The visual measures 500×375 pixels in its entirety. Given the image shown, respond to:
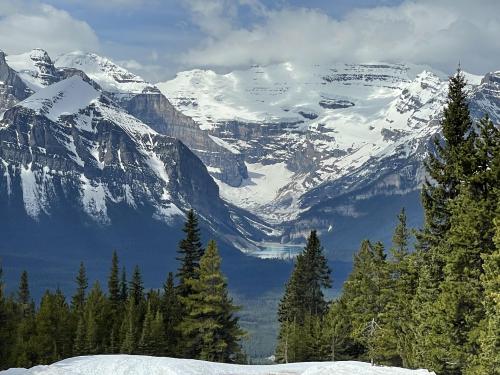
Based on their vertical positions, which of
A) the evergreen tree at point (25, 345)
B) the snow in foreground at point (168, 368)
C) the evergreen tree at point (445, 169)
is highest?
the evergreen tree at point (445, 169)

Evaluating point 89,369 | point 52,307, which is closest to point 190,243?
point 52,307

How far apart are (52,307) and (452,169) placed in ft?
218

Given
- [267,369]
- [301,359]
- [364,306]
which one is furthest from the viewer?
[301,359]

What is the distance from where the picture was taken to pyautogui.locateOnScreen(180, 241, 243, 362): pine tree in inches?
2904

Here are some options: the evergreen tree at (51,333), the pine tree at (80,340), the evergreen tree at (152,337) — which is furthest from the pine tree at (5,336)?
the pine tree at (80,340)

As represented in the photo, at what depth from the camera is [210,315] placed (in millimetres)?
75688

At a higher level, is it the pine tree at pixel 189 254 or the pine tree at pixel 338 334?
the pine tree at pixel 189 254

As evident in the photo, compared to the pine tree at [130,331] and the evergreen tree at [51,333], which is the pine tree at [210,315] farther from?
the evergreen tree at [51,333]

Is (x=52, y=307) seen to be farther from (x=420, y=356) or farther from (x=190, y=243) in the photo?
(x=420, y=356)

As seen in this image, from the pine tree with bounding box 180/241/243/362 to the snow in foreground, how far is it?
813 inches

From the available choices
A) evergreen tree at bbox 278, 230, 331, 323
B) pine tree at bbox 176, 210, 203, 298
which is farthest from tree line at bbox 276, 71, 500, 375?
evergreen tree at bbox 278, 230, 331, 323

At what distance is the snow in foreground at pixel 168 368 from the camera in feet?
148

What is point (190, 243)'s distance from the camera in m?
83.4

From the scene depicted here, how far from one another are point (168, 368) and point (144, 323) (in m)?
43.0
